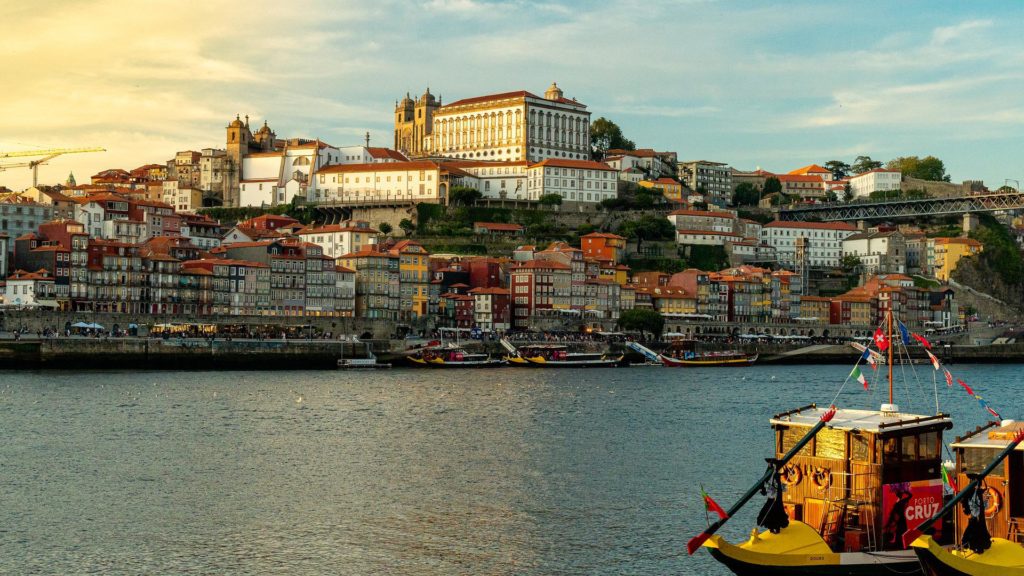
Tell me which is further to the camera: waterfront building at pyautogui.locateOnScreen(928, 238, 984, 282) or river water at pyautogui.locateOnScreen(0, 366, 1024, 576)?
waterfront building at pyautogui.locateOnScreen(928, 238, 984, 282)

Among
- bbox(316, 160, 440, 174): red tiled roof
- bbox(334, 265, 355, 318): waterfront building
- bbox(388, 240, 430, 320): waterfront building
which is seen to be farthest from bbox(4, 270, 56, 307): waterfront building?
bbox(316, 160, 440, 174): red tiled roof

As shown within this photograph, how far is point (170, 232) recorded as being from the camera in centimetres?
9175

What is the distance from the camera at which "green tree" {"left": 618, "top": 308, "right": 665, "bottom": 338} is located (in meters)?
85.4

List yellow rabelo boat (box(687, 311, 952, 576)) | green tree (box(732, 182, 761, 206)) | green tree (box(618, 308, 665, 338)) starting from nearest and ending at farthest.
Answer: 1. yellow rabelo boat (box(687, 311, 952, 576))
2. green tree (box(618, 308, 665, 338))
3. green tree (box(732, 182, 761, 206))

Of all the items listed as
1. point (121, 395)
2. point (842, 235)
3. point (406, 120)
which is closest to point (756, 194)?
point (842, 235)

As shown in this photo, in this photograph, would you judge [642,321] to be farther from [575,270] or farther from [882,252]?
[882,252]

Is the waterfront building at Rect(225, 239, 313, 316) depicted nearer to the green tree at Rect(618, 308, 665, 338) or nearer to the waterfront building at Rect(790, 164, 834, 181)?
the green tree at Rect(618, 308, 665, 338)

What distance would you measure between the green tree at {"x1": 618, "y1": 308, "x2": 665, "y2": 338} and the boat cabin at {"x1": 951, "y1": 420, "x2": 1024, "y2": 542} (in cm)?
6854

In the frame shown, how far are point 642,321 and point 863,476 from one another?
68.5 metres

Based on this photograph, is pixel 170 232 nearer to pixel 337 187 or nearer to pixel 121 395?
pixel 337 187

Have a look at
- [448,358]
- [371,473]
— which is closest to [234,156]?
[448,358]

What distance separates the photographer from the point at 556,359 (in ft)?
242

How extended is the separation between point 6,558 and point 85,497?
5.51 m

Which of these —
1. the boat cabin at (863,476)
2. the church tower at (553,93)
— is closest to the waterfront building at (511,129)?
the church tower at (553,93)
